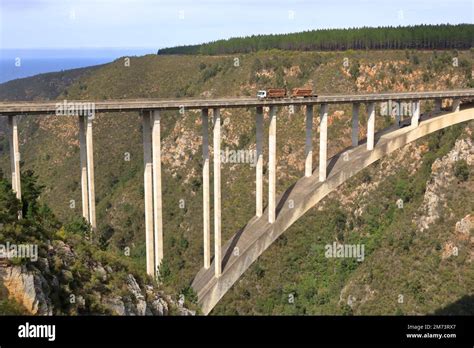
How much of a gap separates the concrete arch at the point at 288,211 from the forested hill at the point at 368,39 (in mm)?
47492

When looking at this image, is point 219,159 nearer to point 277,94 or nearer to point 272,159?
point 272,159

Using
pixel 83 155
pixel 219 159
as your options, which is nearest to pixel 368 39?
pixel 219 159

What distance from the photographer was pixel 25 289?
19.5 metres

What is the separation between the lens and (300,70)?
288 feet

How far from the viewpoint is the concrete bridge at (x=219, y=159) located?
114 ft

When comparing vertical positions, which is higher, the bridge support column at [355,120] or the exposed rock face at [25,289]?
the bridge support column at [355,120]

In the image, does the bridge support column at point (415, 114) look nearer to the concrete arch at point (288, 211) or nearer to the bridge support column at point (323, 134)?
the concrete arch at point (288, 211)

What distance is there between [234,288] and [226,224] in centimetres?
668

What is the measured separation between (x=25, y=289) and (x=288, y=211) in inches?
1061

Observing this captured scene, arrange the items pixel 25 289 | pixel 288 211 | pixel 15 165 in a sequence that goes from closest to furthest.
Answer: pixel 25 289 → pixel 15 165 → pixel 288 211

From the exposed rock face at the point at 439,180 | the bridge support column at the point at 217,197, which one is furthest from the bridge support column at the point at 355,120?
the exposed rock face at the point at 439,180

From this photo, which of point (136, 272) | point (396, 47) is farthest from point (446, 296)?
point (396, 47)

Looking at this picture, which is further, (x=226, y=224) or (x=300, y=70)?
(x=300, y=70)
